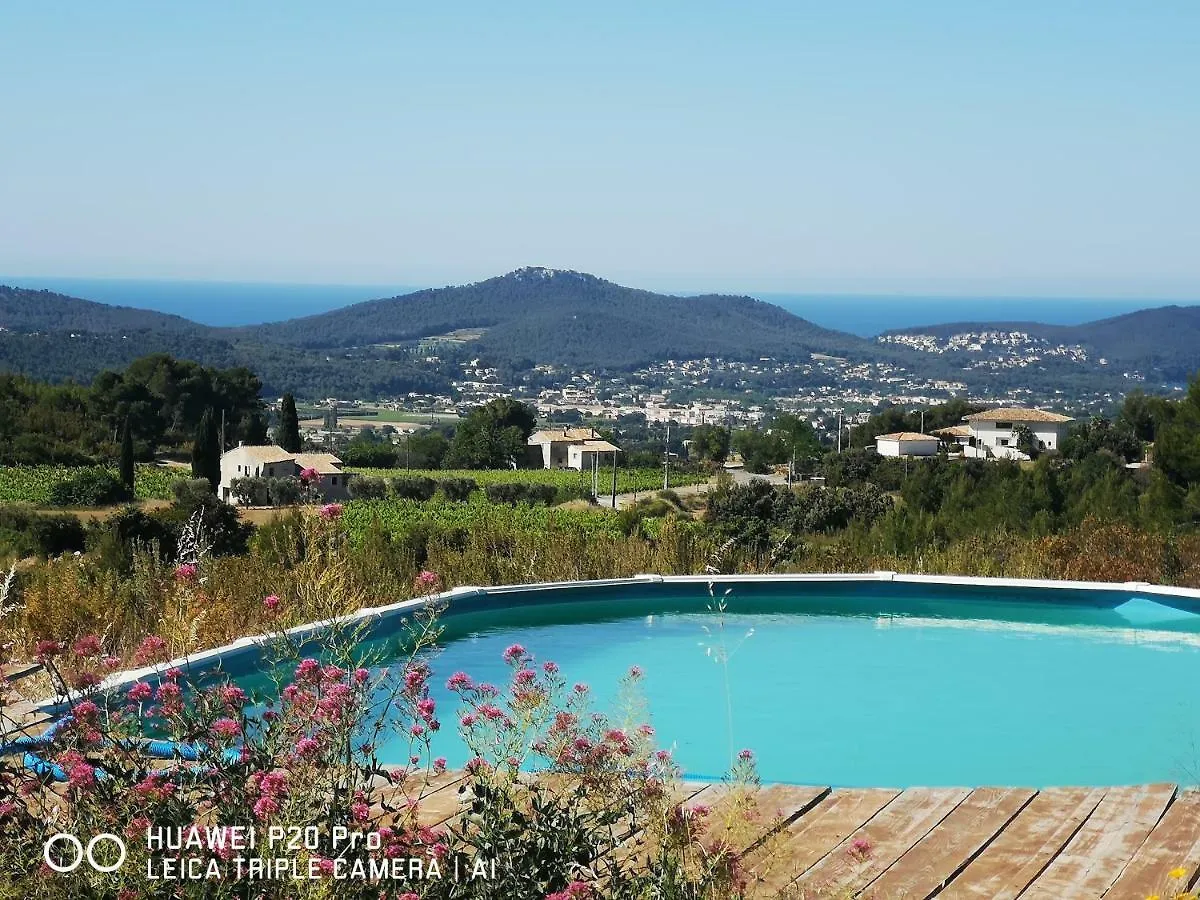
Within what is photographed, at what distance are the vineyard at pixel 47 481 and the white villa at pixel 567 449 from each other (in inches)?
727

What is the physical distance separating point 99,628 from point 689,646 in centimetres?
316

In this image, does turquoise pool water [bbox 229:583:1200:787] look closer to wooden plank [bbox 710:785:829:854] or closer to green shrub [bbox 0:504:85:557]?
wooden plank [bbox 710:785:829:854]

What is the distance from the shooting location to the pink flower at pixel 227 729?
2.43 meters

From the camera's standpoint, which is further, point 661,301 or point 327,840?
point 661,301

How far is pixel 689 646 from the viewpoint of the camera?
7414 mm

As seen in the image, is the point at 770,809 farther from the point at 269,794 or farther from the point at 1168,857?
the point at 269,794

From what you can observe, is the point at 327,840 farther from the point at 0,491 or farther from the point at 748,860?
the point at 0,491

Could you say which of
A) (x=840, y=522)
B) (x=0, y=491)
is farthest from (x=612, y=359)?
(x=840, y=522)

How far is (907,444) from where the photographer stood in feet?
146

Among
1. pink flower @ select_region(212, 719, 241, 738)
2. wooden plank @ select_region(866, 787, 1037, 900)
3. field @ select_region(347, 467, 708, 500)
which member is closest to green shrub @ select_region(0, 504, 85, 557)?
wooden plank @ select_region(866, 787, 1037, 900)

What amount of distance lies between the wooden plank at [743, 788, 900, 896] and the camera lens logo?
4.10 ft

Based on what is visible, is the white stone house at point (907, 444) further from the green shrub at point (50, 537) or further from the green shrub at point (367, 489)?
the green shrub at point (50, 537)

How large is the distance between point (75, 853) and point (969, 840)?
7.20 feet

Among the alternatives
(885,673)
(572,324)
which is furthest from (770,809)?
(572,324)
